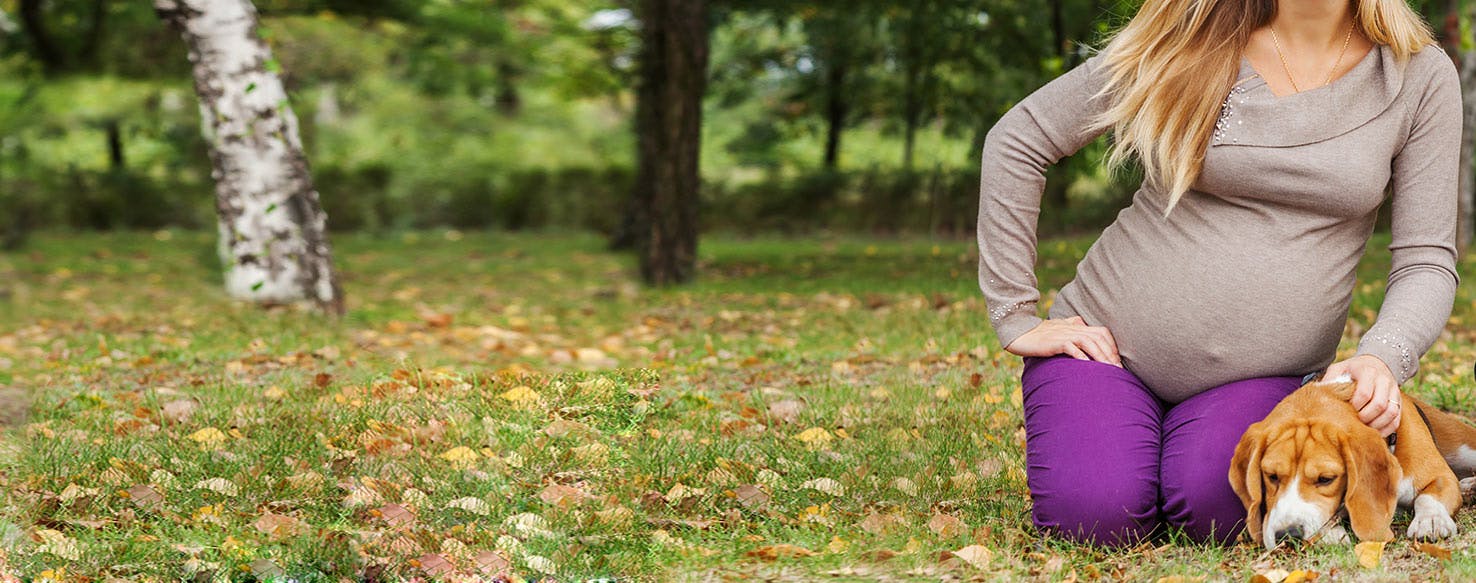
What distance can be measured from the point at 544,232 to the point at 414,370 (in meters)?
18.5

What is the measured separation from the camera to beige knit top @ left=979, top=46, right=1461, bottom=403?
296 cm

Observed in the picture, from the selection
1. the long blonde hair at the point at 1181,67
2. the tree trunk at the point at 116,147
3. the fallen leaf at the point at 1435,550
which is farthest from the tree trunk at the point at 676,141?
the tree trunk at the point at 116,147

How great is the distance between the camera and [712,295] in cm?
1063

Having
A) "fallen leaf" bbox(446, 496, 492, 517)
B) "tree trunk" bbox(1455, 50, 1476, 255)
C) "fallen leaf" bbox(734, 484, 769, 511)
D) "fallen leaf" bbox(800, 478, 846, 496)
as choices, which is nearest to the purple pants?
"fallen leaf" bbox(800, 478, 846, 496)

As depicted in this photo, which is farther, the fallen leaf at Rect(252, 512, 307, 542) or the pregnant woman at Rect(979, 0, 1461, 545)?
the fallen leaf at Rect(252, 512, 307, 542)

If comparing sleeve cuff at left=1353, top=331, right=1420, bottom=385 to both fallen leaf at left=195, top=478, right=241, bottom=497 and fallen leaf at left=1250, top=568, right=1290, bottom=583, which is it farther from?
fallen leaf at left=195, top=478, right=241, bottom=497

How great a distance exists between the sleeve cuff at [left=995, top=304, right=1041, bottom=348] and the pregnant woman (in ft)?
0.10

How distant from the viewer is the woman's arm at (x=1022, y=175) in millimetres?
3166

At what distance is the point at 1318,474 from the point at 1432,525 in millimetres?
449

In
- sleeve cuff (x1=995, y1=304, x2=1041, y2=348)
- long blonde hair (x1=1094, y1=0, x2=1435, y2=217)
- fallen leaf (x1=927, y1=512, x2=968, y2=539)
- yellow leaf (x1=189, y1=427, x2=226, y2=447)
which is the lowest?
yellow leaf (x1=189, y1=427, x2=226, y2=447)

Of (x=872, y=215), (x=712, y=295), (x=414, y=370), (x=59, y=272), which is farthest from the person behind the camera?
(x=872, y=215)

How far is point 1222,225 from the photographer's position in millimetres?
3066

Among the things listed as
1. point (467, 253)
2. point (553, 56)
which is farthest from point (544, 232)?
point (467, 253)

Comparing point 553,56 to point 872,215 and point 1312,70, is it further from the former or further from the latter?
point 1312,70
